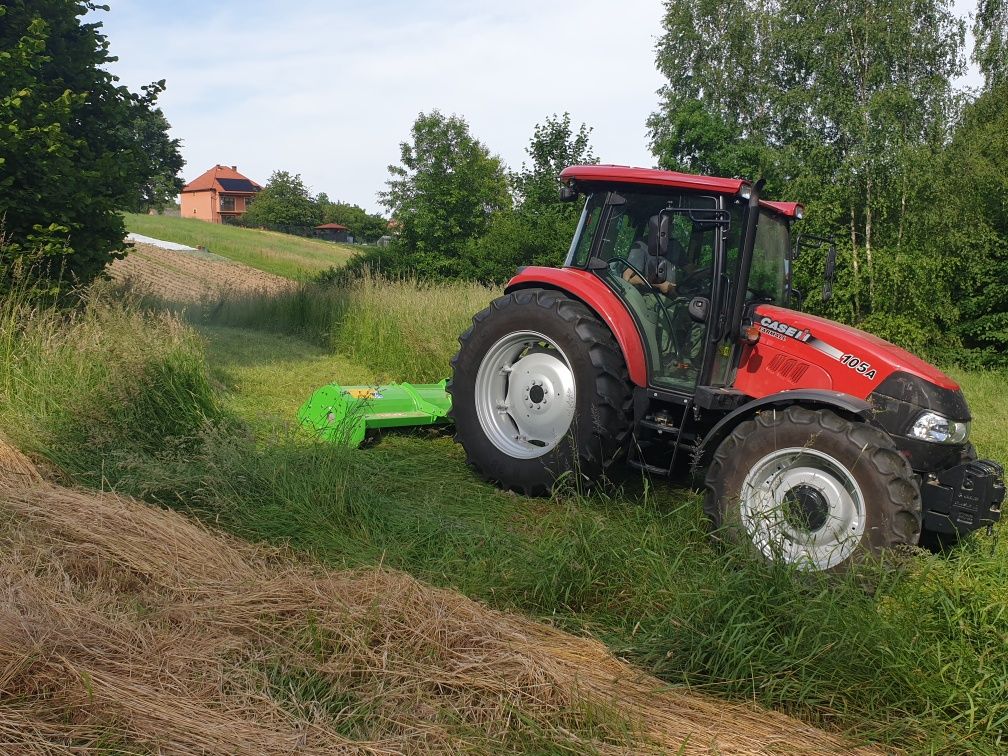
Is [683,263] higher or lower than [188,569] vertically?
higher

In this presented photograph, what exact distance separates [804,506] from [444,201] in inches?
799

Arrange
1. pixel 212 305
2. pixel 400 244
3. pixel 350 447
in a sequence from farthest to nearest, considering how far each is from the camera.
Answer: pixel 400 244
pixel 212 305
pixel 350 447

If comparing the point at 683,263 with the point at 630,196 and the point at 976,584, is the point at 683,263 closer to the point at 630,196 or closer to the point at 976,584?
the point at 630,196

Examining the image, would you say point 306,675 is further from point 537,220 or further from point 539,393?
point 537,220

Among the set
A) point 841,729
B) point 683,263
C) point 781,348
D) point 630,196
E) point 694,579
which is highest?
point 630,196

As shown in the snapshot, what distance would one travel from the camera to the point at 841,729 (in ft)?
9.62

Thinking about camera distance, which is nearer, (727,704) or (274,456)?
(727,704)

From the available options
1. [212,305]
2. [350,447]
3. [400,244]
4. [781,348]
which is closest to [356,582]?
[350,447]

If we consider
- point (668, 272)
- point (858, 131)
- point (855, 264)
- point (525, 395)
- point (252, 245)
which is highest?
point (858, 131)

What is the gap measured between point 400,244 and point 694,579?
2169cm

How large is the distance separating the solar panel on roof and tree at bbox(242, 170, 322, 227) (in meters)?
20.9

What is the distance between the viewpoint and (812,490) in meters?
4.10

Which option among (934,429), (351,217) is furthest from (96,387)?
(351,217)

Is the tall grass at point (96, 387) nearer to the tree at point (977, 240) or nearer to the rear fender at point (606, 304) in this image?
the rear fender at point (606, 304)
